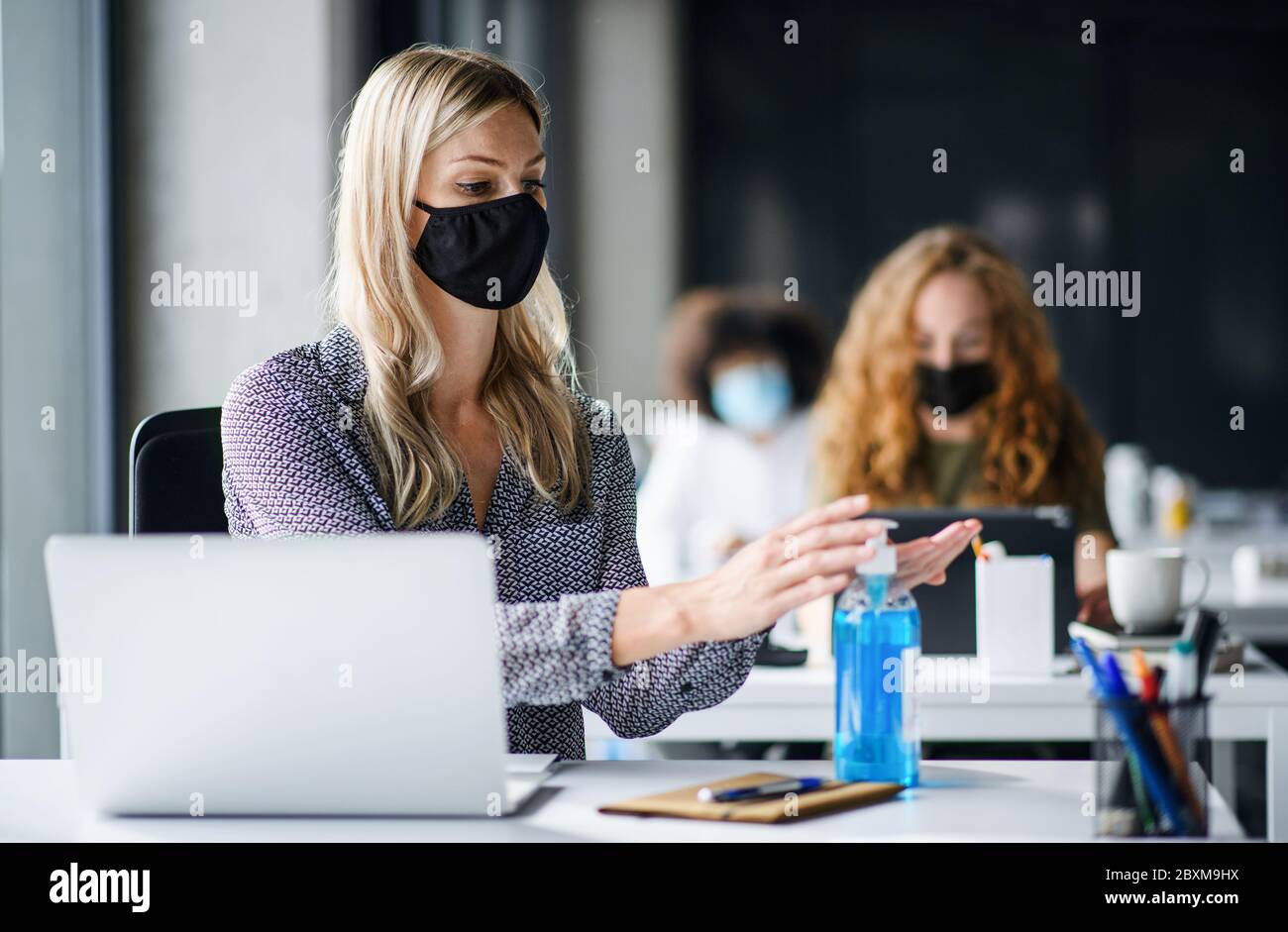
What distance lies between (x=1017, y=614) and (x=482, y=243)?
94cm

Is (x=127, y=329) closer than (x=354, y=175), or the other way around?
(x=354, y=175)

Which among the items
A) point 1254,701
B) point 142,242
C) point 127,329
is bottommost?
point 1254,701

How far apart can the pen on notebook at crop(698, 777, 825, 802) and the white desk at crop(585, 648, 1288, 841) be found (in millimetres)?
741

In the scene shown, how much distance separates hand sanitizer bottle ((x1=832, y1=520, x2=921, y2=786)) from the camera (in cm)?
121

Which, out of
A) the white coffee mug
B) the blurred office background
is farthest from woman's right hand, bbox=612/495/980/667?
the blurred office background

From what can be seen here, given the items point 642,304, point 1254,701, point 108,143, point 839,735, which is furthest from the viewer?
point 642,304

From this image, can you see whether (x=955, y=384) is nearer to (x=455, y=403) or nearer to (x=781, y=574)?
(x=455, y=403)

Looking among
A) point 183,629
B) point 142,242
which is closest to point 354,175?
point 183,629

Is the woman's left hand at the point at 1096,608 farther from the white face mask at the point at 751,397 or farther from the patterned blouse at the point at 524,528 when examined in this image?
the white face mask at the point at 751,397

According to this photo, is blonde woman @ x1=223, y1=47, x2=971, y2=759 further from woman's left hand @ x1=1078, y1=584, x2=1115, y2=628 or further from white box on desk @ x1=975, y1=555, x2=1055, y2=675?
woman's left hand @ x1=1078, y1=584, x2=1115, y2=628

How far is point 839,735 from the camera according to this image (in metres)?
1.24

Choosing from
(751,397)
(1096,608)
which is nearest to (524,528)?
(1096,608)
